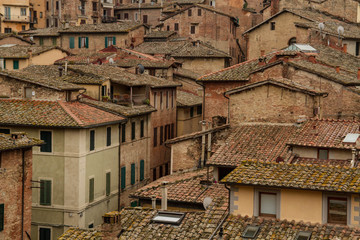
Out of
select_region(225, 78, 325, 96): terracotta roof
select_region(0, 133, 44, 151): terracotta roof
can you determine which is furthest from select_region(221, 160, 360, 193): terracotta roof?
select_region(225, 78, 325, 96): terracotta roof

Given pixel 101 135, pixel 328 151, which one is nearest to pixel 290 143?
pixel 328 151

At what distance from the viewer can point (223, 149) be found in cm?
3009

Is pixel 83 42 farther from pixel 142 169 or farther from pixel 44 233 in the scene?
pixel 44 233

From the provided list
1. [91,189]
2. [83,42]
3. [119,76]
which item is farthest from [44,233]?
[83,42]

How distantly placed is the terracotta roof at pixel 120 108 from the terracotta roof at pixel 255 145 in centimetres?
848

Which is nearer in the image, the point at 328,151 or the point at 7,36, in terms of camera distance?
the point at 328,151

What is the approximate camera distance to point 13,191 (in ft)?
94.4

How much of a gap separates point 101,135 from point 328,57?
579 inches

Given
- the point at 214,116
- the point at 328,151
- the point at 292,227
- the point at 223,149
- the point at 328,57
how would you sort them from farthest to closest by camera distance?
the point at 328,57 < the point at 214,116 < the point at 223,149 < the point at 328,151 < the point at 292,227

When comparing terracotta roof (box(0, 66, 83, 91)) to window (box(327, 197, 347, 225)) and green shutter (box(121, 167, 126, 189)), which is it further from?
window (box(327, 197, 347, 225))

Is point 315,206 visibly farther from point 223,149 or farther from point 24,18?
point 24,18

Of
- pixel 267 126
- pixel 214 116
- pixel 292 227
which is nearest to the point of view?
pixel 292 227

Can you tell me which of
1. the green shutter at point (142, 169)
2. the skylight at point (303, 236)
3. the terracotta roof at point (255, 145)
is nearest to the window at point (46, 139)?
the green shutter at point (142, 169)

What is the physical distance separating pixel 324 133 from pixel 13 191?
40.1 feet
